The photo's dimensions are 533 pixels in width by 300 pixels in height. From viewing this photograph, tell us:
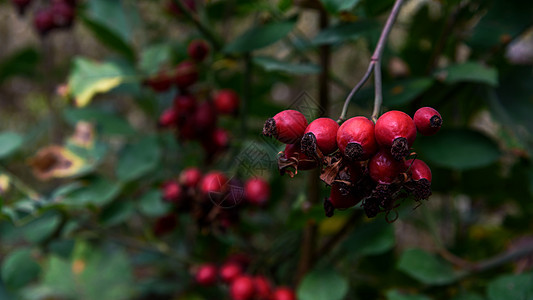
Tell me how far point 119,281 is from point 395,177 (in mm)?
824

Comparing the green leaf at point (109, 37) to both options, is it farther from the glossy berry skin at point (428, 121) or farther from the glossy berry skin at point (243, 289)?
the glossy berry skin at point (428, 121)

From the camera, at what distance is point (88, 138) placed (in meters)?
1.01

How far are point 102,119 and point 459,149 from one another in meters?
0.79

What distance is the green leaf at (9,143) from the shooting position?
809 mm

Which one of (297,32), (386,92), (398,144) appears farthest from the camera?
(297,32)

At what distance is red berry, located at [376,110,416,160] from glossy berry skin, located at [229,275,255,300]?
53 centimetres

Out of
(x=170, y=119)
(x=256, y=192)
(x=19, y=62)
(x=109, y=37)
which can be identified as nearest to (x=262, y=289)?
(x=256, y=192)

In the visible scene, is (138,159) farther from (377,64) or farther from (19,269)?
(377,64)

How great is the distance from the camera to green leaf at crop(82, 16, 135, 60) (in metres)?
0.90

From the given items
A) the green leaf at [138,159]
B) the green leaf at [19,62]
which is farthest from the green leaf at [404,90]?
the green leaf at [19,62]

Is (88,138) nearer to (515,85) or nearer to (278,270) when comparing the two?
(278,270)

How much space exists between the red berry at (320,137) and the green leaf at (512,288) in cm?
48

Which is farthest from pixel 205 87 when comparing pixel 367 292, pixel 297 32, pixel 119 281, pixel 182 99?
pixel 367 292

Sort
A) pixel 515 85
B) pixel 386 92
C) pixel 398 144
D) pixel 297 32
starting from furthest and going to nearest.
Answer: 1. pixel 297 32
2. pixel 515 85
3. pixel 386 92
4. pixel 398 144
